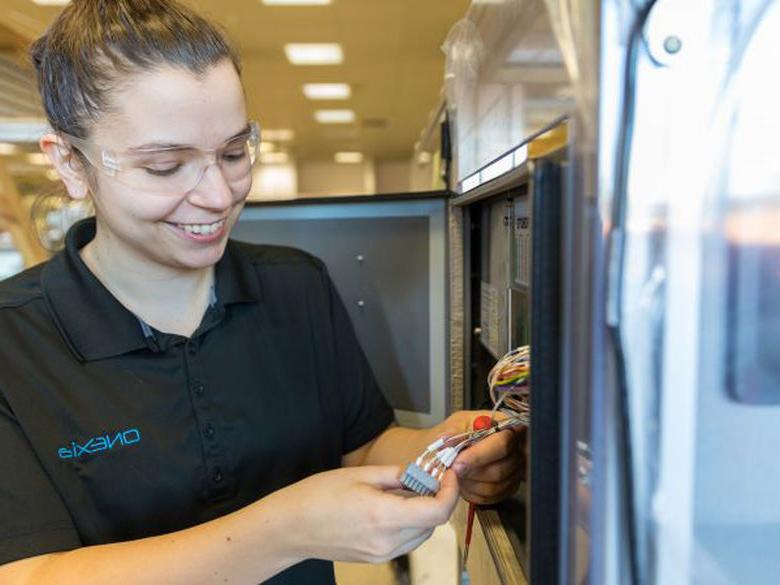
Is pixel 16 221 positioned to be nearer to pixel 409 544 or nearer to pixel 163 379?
pixel 163 379

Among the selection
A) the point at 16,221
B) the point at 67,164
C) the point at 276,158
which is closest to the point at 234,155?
the point at 67,164

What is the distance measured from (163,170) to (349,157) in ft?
33.5

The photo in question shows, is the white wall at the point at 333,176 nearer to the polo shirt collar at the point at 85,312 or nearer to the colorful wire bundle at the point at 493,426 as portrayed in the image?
the polo shirt collar at the point at 85,312

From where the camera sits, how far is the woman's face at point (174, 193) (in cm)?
64

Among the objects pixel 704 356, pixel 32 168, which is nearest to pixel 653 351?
pixel 704 356

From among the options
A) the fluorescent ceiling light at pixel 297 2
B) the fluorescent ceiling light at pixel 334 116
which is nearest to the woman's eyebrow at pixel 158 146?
the fluorescent ceiling light at pixel 297 2

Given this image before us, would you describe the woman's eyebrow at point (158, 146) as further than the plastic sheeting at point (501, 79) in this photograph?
Yes

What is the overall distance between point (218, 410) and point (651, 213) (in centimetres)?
Answer: 63

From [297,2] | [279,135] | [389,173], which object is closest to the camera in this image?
[297,2]

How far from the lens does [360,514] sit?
0.52m

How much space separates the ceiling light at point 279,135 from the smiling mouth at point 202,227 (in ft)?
25.4

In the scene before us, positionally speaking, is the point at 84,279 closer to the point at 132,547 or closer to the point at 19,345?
the point at 19,345

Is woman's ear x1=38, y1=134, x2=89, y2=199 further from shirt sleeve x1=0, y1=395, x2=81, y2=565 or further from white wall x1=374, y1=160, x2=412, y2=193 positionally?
white wall x1=374, y1=160, x2=412, y2=193

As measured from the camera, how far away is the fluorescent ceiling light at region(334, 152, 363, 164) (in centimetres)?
1029
